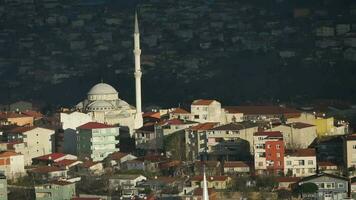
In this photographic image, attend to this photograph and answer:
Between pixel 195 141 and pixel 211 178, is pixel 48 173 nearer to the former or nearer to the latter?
pixel 195 141

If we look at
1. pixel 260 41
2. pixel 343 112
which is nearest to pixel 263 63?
pixel 260 41

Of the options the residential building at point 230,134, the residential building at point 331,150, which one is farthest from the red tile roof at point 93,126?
the residential building at point 331,150

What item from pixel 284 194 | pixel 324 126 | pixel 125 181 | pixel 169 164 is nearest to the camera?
pixel 284 194

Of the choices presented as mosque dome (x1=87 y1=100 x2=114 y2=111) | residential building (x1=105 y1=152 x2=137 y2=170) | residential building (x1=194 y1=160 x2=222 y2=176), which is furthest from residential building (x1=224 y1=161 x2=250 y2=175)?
mosque dome (x1=87 y1=100 x2=114 y2=111)

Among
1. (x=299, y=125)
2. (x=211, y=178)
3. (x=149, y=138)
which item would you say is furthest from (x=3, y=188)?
(x=299, y=125)

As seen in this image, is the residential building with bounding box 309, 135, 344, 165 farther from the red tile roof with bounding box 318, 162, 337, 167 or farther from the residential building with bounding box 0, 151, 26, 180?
the residential building with bounding box 0, 151, 26, 180

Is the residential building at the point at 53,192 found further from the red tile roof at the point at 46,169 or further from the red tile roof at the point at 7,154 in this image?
the red tile roof at the point at 7,154

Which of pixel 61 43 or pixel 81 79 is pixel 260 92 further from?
pixel 61 43
